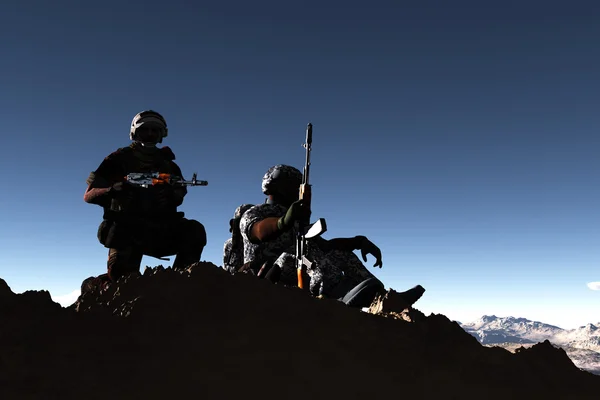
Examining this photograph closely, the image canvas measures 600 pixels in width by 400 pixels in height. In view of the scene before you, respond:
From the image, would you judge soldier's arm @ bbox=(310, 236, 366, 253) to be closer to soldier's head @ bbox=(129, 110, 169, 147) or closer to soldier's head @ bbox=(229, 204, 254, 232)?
soldier's head @ bbox=(229, 204, 254, 232)

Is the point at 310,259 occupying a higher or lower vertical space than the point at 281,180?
lower

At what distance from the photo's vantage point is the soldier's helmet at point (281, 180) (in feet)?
26.7

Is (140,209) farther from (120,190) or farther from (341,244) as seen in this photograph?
(341,244)

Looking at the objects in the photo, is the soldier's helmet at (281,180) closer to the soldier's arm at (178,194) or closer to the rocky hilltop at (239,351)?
the soldier's arm at (178,194)

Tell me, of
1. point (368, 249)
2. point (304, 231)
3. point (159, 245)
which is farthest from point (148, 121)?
point (368, 249)

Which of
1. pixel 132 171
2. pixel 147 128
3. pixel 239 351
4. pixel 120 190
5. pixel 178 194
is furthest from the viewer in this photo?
pixel 147 128

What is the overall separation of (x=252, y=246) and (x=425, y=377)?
494cm

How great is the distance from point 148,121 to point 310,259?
4.30m

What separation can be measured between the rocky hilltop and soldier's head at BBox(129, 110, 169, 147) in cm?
485

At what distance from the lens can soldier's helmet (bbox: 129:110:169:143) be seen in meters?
8.56

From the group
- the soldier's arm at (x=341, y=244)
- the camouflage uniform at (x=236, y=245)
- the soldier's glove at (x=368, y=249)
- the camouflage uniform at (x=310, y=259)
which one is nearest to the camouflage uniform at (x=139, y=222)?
the camouflage uniform at (x=236, y=245)

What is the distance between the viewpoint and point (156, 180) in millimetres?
7938

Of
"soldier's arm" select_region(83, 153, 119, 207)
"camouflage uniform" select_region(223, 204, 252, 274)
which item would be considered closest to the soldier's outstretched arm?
"camouflage uniform" select_region(223, 204, 252, 274)

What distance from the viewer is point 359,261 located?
25.2 ft
